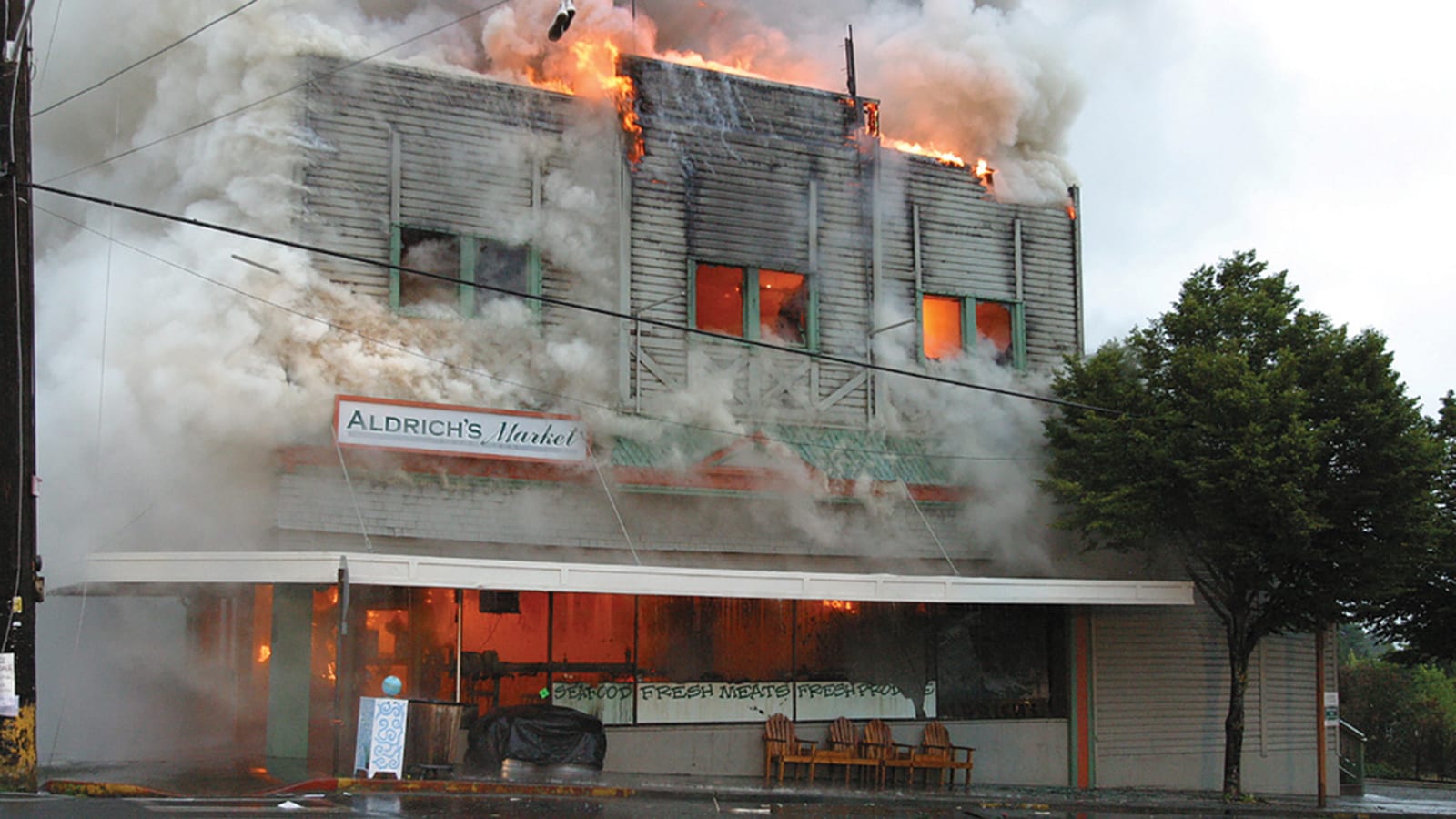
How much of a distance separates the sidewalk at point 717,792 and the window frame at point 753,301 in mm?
6186

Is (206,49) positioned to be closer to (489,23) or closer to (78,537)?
(489,23)

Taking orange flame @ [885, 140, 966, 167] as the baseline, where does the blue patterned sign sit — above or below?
below

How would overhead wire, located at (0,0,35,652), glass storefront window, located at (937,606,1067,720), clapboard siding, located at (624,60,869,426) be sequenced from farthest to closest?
glass storefront window, located at (937,606,1067,720) < clapboard siding, located at (624,60,869,426) < overhead wire, located at (0,0,35,652)

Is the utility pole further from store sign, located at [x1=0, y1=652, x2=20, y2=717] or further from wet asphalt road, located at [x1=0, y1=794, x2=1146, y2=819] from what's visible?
wet asphalt road, located at [x1=0, y1=794, x2=1146, y2=819]

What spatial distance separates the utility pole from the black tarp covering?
4.76 m

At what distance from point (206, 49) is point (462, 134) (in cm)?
323

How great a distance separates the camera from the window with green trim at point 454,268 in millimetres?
16891

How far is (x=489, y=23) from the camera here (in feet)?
60.0

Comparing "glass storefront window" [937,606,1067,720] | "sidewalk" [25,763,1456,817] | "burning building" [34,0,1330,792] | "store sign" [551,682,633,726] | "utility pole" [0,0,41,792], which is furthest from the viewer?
"glass storefront window" [937,606,1067,720]

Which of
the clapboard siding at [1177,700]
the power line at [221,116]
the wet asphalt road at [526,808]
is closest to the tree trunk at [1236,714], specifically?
the wet asphalt road at [526,808]

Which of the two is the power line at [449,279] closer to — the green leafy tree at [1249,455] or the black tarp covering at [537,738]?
the green leafy tree at [1249,455]

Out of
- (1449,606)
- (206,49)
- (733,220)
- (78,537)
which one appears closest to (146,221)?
(206,49)

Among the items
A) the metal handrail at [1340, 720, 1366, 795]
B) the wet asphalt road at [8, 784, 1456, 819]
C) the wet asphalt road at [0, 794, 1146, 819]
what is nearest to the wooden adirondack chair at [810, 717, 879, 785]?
the wet asphalt road at [8, 784, 1456, 819]

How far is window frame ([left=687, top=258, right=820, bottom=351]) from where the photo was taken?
18703mm
